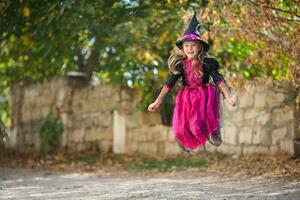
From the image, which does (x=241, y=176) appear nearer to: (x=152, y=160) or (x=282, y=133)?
(x=282, y=133)

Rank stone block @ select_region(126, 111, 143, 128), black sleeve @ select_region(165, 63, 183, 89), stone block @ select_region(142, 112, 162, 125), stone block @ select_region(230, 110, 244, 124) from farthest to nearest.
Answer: stone block @ select_region(126, 111, 143, 128) < stone block @ select_region(142, 112, 162, 125) < stone block @ select_region(230, 110, 244, 124) < black sleeve @ select_region(165, 63, 183, 89)

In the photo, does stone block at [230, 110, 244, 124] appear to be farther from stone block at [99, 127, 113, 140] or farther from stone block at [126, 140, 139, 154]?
stone block at [99, 127, 113, 140]

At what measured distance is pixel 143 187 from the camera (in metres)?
6.38

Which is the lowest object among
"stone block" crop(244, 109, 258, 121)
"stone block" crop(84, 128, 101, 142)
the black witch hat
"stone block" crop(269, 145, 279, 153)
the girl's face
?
"stone block" crop(269, 145, 279, 153)

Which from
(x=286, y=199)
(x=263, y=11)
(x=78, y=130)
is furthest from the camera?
(x=78, y=130)

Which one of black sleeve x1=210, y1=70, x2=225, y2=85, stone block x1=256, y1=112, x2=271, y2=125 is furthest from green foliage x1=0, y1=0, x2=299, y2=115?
black sleeve x1=210, y1=70, x2=225, y2=85

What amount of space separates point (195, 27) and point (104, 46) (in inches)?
195

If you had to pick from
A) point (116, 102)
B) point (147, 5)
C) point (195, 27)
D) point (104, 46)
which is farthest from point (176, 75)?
point (116, 102)

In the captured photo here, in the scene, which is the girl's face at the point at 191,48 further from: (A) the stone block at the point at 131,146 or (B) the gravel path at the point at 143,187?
(A) the stone block at the point at 131,146

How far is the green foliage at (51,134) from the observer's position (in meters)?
12.6

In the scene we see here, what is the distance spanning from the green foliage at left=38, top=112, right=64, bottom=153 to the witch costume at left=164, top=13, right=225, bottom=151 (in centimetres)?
758

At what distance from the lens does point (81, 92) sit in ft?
41.4

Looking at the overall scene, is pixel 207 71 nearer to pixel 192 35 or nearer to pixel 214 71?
pixel 214 71

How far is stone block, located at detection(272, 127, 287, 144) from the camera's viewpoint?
8149mm
